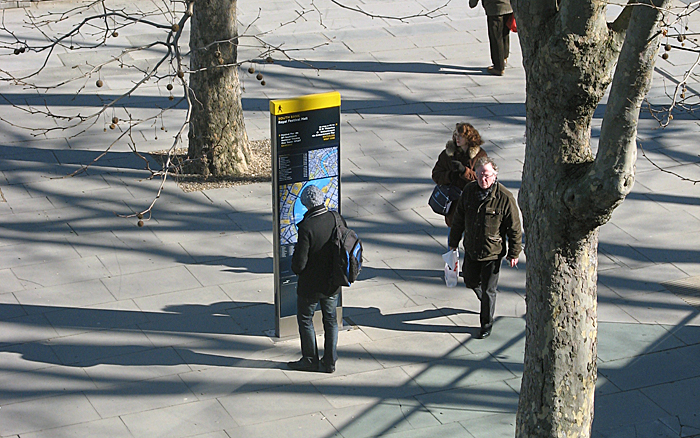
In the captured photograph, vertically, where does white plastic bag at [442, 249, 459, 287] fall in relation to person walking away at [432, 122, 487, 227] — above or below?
below

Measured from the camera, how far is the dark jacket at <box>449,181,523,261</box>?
317 inches

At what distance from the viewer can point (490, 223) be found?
26.5 ft

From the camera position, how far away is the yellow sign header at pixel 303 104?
7762 mm

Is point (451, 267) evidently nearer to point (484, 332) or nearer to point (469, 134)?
point (484, 332)

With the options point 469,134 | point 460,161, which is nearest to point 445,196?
point 460,161

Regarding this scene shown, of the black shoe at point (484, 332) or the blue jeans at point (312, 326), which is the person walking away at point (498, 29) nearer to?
the black shoe at point (484, 332)

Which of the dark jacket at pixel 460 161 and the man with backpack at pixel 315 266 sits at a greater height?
the dark jacket at pixel 460 161

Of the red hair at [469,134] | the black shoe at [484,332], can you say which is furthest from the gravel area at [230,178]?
the black shoe at [484,332]

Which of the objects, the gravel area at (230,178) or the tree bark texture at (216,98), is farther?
the gravel area at (230,178)

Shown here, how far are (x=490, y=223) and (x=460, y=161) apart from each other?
996mm

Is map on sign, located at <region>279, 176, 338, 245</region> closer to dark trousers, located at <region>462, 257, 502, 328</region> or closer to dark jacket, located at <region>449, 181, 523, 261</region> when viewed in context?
dark jacket, located at <region>449, 181, 523, 261</region>

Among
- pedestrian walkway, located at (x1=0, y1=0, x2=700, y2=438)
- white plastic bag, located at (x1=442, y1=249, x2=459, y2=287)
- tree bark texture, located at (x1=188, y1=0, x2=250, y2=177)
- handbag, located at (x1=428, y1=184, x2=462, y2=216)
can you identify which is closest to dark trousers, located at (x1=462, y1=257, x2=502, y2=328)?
pedestrian walkway, located at (x1=0, y1=0, x2=700, y2=438)

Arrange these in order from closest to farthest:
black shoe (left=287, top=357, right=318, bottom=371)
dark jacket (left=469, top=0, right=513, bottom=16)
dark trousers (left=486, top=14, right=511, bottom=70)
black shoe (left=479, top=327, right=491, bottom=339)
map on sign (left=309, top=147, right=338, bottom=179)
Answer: black shoe (left=287, top=357, right=318, bottom=371)
map on sign (left=309, top=147, right=338, bottom=179)
black shoe (left=479, top=327, right=491, bottom=339)
dark jacket (left=469, top=0, right=513, bottom=16)
dark trousers (left=486, top=14, right=511, bottom=70)

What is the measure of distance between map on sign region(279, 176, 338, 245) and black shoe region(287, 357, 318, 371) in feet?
3.36
